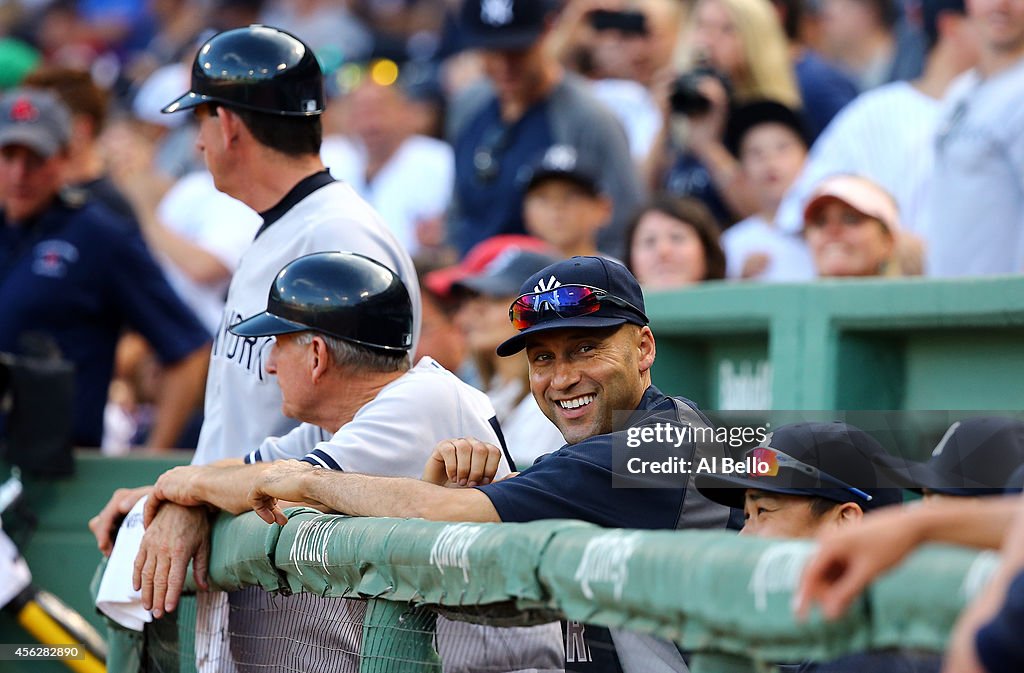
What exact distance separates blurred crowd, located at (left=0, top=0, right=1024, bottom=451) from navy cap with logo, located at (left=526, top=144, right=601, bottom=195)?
0.04 feet

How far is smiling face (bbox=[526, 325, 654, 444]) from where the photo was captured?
3.27m

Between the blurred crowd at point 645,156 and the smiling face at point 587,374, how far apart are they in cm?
215

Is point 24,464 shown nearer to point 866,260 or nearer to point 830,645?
point 866,260

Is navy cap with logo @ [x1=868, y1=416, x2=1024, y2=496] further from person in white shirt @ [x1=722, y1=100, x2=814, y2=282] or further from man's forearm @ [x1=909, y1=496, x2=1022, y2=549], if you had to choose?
person in white shirt @ [x1=722, y1=100, x2=814, y2=282]

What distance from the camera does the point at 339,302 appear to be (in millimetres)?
3424

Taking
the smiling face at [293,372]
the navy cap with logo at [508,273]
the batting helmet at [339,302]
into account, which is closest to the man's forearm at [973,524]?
the batting helmet at [339,302]

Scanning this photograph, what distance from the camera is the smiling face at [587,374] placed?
3.27 metres

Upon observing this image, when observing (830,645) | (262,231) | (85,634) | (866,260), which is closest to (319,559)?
(830,645)

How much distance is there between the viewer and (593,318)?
10.5 ft

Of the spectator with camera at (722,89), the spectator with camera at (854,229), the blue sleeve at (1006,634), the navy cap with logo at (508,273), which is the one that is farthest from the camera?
the spectator with camera at (722,89)

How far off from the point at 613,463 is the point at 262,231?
162 centimetres

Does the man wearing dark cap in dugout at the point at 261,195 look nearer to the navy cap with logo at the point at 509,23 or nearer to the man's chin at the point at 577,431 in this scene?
the man's chin at the point at 577,431

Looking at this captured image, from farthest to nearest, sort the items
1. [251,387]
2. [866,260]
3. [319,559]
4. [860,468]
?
[866,260] → [251,387] → [860,468] → [319,559]

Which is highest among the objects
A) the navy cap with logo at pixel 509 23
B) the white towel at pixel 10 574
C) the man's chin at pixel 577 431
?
the navy cap with logo at pixel 509 23
